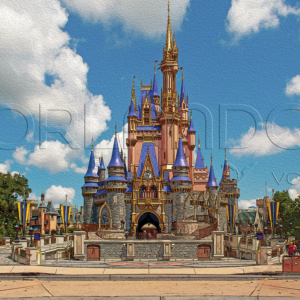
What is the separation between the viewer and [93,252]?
4128 centimetres

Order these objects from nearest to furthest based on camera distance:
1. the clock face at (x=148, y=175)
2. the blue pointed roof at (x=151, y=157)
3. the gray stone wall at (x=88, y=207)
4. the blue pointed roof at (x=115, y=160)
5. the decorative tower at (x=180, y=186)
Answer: the decorative tower at (x=180, y=186) < the blue pointed roof at (x=115, y=160) < the clock face at (x=148, y=175) < the blue pointed roof at (x=151, y=157) < the gray stone wall at (x=88, y=207)

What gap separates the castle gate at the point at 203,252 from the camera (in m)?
40.4

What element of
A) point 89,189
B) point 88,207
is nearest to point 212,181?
point 89,189

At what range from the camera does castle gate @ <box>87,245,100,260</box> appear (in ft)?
134

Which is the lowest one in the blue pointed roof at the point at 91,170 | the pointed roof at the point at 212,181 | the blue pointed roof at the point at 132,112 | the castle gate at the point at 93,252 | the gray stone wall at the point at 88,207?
the castle gate at the point at 93,252

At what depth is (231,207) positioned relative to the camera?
48844 mm

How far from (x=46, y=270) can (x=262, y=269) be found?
13996 millimetres

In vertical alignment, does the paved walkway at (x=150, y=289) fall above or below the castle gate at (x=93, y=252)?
above

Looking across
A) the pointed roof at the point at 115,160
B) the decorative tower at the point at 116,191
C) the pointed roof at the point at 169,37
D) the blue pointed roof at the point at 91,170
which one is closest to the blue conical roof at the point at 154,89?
the pointed roof at the point at 169,37

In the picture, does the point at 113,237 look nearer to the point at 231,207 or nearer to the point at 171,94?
the point at 231,207

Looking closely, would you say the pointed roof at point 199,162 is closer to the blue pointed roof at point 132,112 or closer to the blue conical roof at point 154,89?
the blue conical roof at point 154,89

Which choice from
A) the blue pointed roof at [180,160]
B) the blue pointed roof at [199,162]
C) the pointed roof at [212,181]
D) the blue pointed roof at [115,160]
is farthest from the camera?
the blue pointed roof at [199,162]

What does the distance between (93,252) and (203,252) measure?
11.4 metres

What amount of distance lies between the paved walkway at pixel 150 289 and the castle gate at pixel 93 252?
19.9 m
